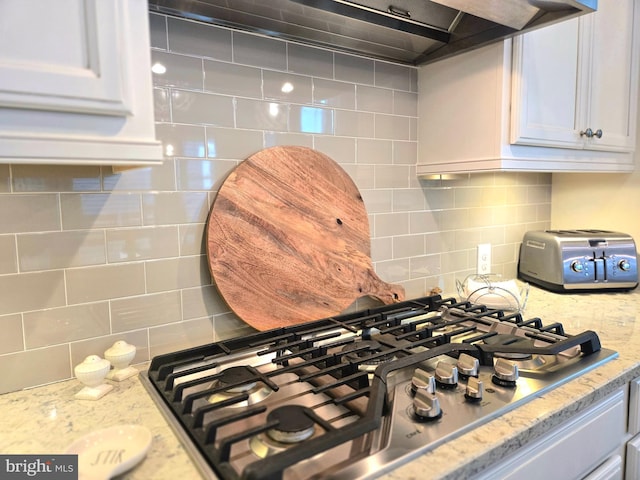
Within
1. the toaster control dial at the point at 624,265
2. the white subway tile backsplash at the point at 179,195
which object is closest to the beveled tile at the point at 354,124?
the white subway tile backsplash at the point at 179,195

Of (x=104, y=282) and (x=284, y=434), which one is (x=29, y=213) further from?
(x=284, y=434)

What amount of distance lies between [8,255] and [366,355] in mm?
775

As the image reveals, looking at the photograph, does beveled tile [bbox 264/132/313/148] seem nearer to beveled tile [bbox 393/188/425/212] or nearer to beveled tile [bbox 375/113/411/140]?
beveled tile [bbox 375/113/411/140]

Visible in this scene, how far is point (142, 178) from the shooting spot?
100 centimetres

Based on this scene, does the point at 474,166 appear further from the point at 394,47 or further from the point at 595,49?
the point at 595,49

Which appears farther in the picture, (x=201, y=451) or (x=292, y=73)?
(x=292, y=73)

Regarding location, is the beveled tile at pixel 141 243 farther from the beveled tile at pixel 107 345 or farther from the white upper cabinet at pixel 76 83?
the white upper cabinet at pixel 76 83

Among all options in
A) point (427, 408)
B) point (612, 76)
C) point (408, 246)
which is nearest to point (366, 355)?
point (427, 408)

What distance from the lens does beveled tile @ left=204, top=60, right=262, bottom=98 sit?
1.06 metres

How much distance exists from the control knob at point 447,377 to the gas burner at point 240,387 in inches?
13.1

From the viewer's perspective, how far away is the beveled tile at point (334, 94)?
124 centimetres

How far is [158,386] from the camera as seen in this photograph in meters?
0.86

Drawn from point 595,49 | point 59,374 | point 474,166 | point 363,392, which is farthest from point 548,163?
point 59,374

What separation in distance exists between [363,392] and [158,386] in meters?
0.41
